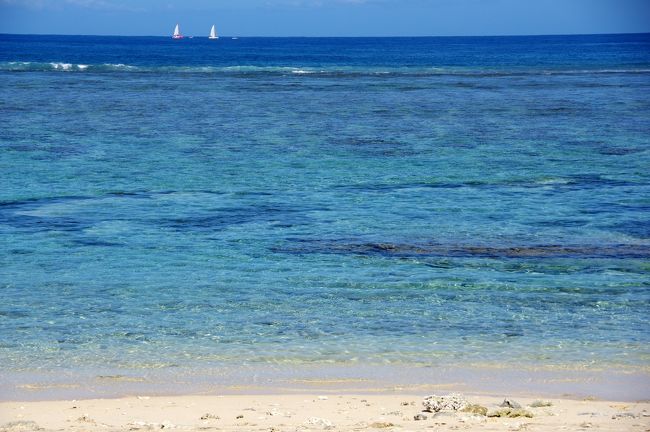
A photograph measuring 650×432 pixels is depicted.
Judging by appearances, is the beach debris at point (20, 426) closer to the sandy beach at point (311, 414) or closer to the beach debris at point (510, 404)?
the sandy beach at point (311, 414)

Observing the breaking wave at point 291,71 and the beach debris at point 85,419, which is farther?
the breaking wave at point 291,71

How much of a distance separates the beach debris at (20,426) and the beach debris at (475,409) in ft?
11.2

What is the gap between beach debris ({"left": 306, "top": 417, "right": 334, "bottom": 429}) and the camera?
23.8 ft

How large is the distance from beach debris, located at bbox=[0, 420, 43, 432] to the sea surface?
1.65 meters

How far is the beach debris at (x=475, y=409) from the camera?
25.0ft

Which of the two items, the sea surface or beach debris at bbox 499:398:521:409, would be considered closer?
beach debris at bbox 499:398:521:409

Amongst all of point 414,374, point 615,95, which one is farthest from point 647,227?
point 615,95

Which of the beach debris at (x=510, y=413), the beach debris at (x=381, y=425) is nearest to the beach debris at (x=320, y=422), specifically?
the beach debris at (x=381, y=425)

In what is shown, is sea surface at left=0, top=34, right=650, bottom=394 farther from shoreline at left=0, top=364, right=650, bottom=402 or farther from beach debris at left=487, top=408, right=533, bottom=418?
beach debris at left=487, top=408, right=533, bottom=418

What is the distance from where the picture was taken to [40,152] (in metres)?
24.1

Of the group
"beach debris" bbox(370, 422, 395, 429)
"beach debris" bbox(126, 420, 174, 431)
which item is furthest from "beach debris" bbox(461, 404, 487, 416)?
"beach debris" bbox(126, 420, 174, 431)

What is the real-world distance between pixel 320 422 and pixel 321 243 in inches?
276

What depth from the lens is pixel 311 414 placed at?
302 inches

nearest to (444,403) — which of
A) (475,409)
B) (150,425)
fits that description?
(475,409)
